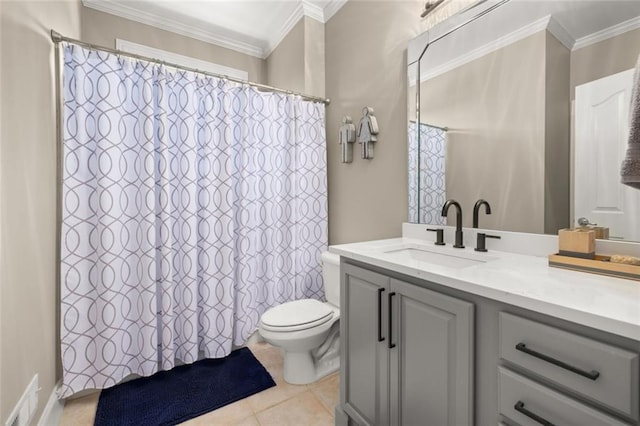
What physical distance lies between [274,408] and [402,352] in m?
0.90

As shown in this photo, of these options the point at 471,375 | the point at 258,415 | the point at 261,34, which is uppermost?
the point at 261,34

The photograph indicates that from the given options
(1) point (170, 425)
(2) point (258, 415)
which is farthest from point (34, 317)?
(2) point (258, 415)

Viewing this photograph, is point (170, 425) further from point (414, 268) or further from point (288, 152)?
point (288, 152)

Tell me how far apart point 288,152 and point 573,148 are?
165 centimetres

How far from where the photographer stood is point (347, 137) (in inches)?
84.4

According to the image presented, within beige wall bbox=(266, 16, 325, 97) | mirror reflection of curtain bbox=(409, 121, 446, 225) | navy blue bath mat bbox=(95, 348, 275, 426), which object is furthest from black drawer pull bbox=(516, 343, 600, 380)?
beige wall bbox=(266, 16, 325, 97)

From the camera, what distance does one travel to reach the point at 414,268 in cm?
102

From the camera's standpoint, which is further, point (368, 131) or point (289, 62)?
point (289, 62)

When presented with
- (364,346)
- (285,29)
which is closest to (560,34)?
(364,346)

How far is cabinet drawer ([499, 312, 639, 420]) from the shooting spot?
0.59 m

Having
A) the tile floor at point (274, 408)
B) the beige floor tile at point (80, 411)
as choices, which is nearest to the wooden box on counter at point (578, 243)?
the tile floor at point (274, 408)

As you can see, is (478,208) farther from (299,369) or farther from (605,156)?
(299,369)

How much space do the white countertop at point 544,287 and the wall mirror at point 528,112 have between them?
0.28 meters

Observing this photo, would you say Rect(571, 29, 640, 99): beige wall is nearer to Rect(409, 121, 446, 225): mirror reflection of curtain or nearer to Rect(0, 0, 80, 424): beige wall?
Rect(409, 121, 446, 225): mirror reflection of curtain
